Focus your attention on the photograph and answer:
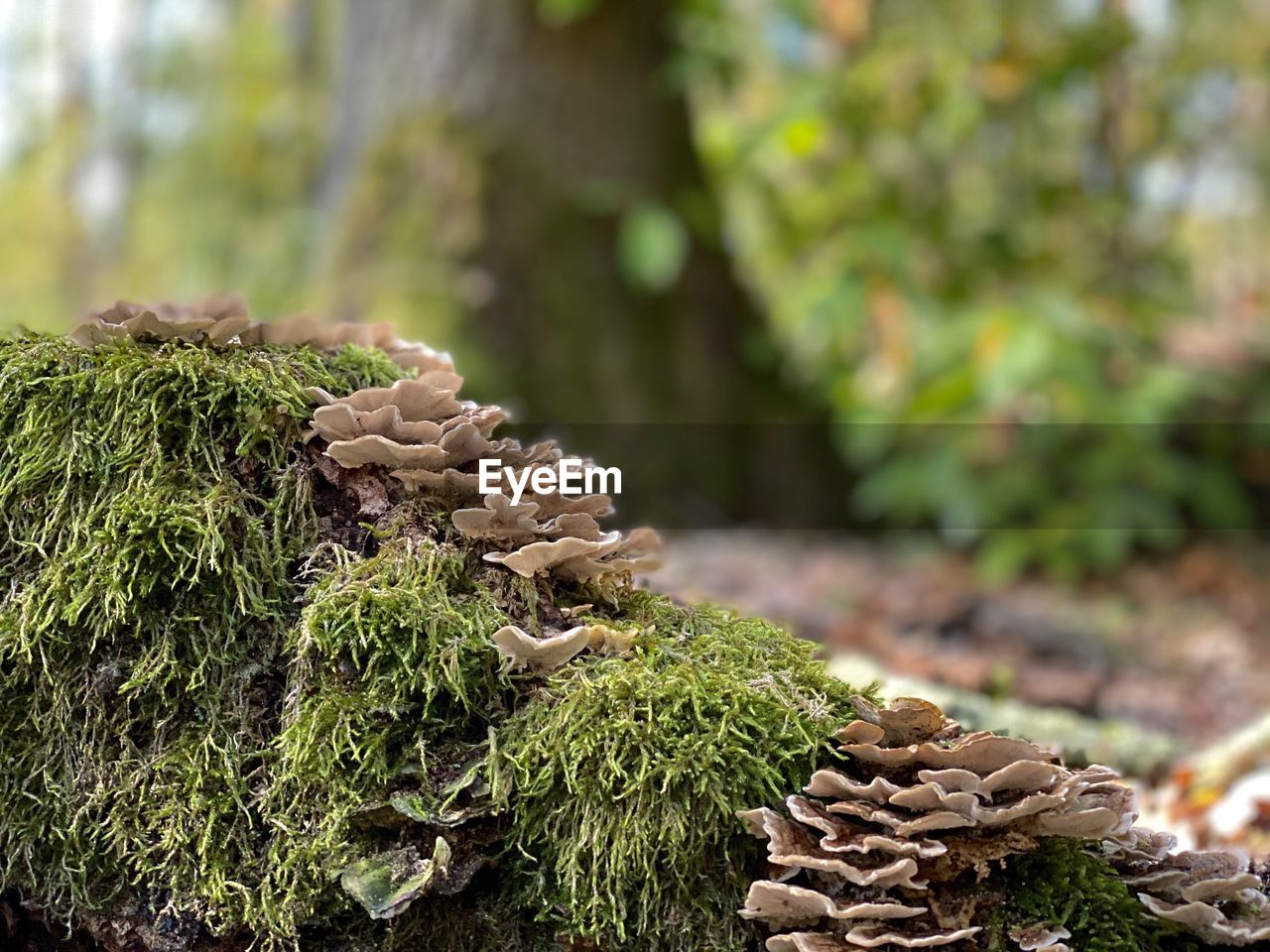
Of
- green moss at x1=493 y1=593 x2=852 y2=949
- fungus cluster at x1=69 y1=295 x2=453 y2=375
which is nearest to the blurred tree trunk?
fungus cluster at x1=69 y1=295 x2=453 y2=375

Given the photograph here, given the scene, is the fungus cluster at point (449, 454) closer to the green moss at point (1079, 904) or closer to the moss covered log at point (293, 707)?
the moss covered log at point (293, 707)

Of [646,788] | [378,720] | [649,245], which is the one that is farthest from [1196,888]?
[649,245]

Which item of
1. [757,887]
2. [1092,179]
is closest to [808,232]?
[1092,179]

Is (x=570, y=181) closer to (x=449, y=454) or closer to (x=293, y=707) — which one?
(x=449, y=454)

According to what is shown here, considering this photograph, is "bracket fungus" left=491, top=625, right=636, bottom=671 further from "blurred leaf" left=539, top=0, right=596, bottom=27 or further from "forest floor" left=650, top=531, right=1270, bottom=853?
"blurred leaf" left=539, top=0, right=596, bottom=27

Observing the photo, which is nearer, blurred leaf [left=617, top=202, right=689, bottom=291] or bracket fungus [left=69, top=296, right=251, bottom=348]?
bracket fungus [left=69, top=296, right=251, bottom=348]
